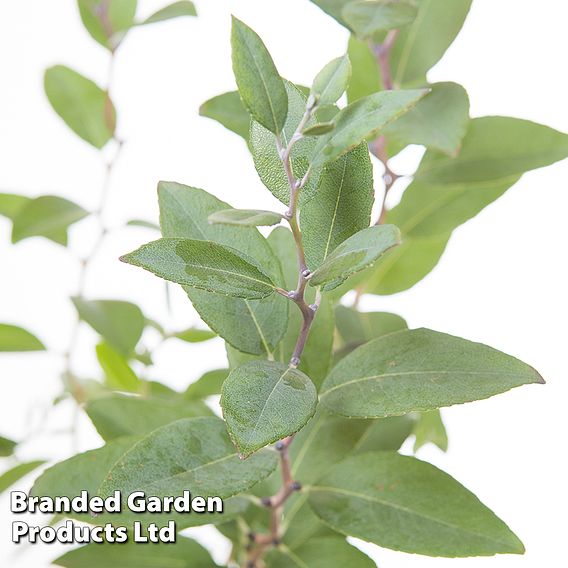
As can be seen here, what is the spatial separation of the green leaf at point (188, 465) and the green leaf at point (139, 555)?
0.53 feet

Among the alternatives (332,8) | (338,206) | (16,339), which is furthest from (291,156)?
Answer: (16,339)

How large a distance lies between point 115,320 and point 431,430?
0.93ft

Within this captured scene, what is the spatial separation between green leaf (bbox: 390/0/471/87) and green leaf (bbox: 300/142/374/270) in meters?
0.23

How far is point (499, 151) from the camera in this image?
0.60 metres

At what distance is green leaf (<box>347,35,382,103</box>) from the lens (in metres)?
0.65

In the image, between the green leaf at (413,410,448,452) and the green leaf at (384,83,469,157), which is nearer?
the green leaf at (384,83,469,157)

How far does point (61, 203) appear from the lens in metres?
0.73

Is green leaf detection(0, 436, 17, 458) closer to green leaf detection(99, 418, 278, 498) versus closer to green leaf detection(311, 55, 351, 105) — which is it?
green leaf detection(99, 418, 278, 498)

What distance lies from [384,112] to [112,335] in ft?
1.35

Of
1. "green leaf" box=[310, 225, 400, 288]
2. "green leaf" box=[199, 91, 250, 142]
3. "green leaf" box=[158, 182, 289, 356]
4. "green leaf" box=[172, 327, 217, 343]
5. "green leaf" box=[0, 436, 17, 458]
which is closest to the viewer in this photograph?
"green leaf" box=[310, 225, 400, 288]

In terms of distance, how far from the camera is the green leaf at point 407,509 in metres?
0.44

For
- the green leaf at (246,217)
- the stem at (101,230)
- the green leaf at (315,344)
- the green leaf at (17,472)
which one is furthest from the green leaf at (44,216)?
the green leaf at (246,217)

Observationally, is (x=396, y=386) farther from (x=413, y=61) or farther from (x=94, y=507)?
(x=413, y=61)

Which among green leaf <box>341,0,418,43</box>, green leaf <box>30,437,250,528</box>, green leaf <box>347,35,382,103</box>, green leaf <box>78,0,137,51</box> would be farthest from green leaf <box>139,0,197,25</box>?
green leaf <box>30,437,250,528</box>
